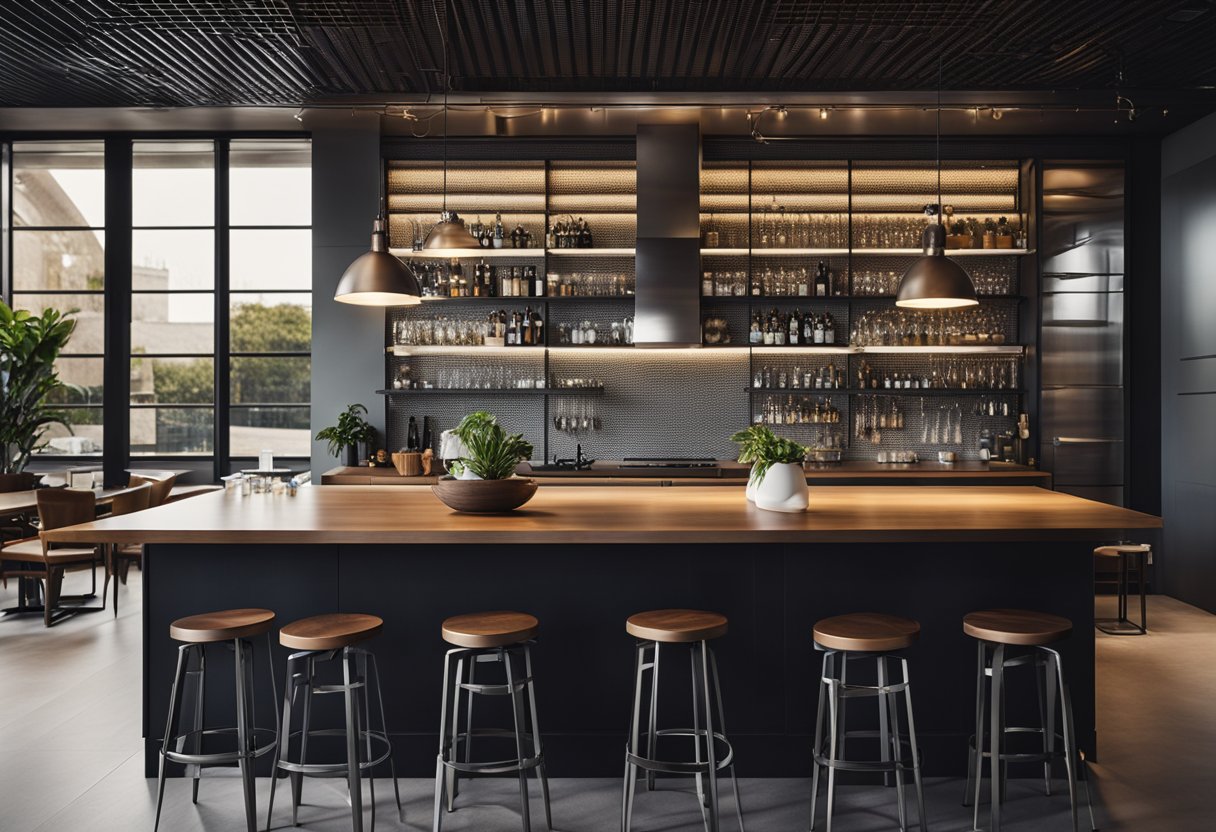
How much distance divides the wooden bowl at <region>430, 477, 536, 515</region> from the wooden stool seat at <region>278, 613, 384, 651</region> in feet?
2.03

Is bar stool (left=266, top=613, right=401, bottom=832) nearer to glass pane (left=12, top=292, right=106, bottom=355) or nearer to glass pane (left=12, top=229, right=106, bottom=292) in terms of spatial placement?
glass pane (left=12, top=292, right=106, bottom=355)

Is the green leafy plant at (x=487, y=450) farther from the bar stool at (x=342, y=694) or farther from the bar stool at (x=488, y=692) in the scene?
the bar stool at (x=342, y=694)

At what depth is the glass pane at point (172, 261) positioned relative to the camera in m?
7.85

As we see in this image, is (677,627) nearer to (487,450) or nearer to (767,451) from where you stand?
(767,451)

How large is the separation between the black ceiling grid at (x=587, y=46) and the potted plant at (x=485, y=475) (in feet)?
8.13

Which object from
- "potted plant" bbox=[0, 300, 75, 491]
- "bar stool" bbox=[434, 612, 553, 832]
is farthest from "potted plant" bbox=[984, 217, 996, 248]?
"potted plant" bbox=[0, 300, 75, 491]

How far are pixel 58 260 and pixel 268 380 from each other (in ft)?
7.40

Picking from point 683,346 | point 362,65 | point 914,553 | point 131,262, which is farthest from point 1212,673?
point 131,262

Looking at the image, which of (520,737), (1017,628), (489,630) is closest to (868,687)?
(1017,628)

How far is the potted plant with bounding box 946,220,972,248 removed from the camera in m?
6.88

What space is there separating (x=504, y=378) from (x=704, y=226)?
209 centimetres

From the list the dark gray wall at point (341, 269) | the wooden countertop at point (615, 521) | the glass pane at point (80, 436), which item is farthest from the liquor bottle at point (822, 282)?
the glass pane at point (80, 436)

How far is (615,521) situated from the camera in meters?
3.39

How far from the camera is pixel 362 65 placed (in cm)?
552
